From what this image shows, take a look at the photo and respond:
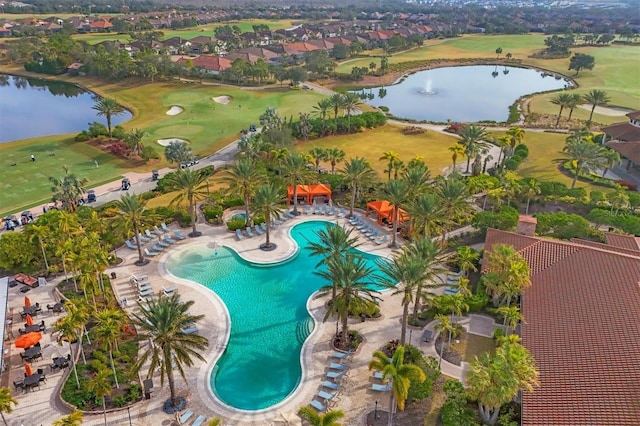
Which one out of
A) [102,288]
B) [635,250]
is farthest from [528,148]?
[102,288]

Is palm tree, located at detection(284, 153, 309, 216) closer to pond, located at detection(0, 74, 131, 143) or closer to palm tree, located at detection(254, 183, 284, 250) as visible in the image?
palm tree, located at detection(254, 183, 284, 250)

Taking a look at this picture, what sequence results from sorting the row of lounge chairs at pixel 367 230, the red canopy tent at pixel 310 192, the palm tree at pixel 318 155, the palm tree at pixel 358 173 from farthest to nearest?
the palm tree at pixel 318 155 → the red canopy tent at pixel 310 192 → the palm tree at pixel 358 173 → the row of lounge chairs at pixel 367 230

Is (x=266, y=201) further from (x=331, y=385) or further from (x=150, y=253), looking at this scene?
(x=331, y=385)

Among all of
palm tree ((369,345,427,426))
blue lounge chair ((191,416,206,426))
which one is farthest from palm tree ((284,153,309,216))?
palm tree ((369,345,427,426))

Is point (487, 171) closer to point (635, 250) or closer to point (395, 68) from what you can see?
point (635, 250)

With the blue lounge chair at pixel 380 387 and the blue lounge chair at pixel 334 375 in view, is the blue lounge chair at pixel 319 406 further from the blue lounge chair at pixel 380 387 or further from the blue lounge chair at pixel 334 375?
the blue lounge chair at pixel 380 387

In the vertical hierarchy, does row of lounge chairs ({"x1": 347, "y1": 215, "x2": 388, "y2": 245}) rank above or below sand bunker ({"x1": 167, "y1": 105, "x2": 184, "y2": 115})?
above

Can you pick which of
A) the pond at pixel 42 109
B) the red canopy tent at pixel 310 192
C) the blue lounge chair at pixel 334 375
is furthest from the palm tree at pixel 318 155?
the pond at pixel 42 109
